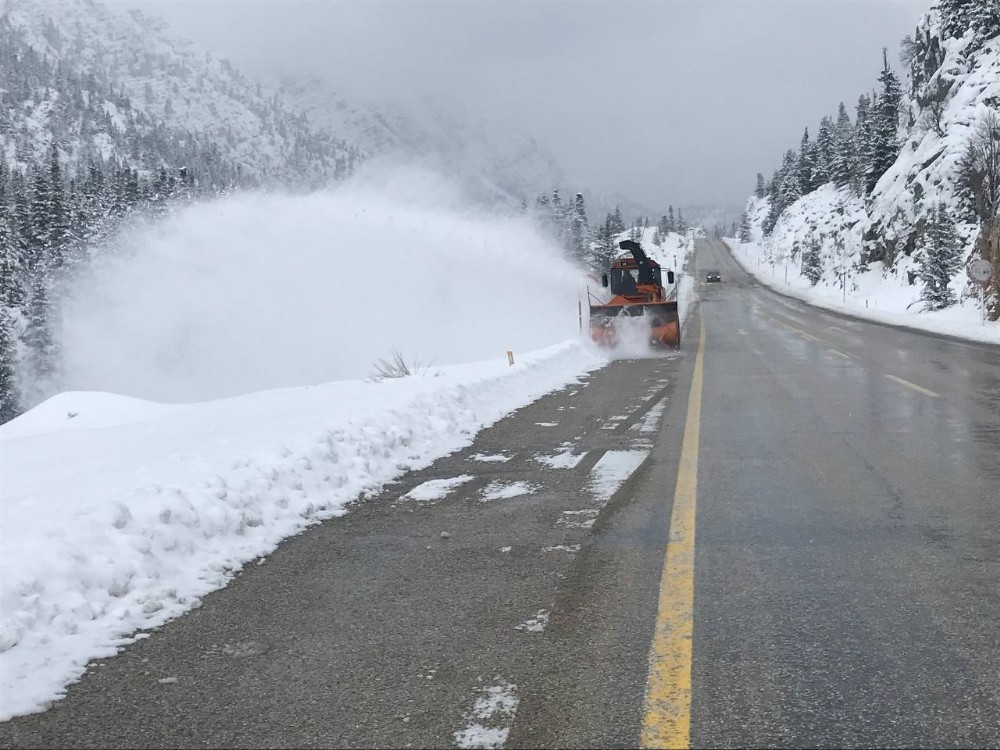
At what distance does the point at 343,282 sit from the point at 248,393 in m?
12.6

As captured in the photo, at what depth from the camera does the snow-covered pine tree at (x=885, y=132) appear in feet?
215

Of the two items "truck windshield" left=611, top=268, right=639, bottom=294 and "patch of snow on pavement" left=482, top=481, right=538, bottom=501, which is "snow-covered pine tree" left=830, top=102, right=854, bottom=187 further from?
"patch of snow on pavement" left=482, top=481, right=538, bottom=501

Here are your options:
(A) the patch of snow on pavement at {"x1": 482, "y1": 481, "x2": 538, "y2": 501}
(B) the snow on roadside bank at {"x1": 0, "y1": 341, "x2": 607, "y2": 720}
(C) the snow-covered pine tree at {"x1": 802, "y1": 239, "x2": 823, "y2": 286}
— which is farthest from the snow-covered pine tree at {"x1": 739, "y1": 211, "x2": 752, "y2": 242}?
(A) the patch of snow on pavement at {"x1": 482, "y1": 481, "x2": 538, "y2": 501}

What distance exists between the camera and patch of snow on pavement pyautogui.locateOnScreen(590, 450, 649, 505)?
18.9 ft

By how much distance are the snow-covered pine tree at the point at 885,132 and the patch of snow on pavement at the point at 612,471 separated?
6846 centimetres

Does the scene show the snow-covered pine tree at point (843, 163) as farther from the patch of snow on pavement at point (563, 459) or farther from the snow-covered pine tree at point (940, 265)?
the patch of snow on pavement at point (563, 459)

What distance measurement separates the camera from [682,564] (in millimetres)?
4031

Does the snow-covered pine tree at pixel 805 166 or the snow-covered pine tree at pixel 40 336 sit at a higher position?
the snow-covered pine tree at pixel 805 166

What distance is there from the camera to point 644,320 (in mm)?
19781

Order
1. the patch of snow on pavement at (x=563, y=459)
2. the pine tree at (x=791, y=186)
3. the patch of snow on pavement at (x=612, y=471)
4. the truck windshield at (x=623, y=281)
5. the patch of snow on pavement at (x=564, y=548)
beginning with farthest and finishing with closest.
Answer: the pine tree at (x=791, y=186) < the truck windshield at (x=623, y=281) < the patch of snow on pavement at (x=563, y=459) < the patch of snow on pavement at (x=612, y=471) < the patch of snow on pavement at (x=564, y=548)

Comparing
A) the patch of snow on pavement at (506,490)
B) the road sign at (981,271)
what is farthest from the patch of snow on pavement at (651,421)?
the road sign at (981,271)

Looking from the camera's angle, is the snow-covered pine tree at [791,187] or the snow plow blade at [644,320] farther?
the snow-covered pine tree at [791,187]

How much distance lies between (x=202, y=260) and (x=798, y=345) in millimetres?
26049

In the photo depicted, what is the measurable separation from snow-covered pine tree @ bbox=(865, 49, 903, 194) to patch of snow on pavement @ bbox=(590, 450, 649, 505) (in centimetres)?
6846
